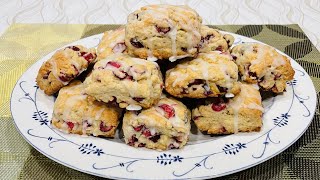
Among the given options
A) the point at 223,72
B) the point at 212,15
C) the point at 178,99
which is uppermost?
the point at 223,72

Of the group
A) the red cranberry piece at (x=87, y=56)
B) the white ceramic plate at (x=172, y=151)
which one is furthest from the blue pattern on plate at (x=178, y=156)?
the red cranberry piece at (x=87, y=56)

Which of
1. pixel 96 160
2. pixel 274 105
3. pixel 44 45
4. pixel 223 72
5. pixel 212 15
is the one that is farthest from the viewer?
pixel 212 15

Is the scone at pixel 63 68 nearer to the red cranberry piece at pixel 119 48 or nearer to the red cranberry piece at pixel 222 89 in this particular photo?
the red cranberry piece at pixel 119 48

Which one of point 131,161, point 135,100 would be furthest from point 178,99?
point 131,161

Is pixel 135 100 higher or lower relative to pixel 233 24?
higher

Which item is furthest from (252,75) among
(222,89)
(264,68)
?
(222,89)

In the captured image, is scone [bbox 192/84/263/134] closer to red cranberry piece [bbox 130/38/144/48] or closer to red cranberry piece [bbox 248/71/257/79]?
red cranberry piece [bbox 248/71/257/79]

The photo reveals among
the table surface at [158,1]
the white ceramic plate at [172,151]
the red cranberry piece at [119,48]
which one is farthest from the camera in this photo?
the table surface at [158,1]

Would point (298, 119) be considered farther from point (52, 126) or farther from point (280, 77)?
point (52, 126)
